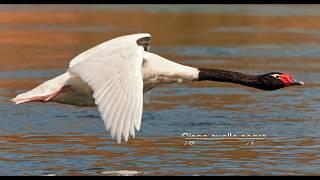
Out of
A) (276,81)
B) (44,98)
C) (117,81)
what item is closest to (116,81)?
(117,81)

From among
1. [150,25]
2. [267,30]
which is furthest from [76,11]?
[267,30]

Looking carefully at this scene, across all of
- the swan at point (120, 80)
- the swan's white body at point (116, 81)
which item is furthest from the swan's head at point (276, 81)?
the swan's white body at point (116, 81)

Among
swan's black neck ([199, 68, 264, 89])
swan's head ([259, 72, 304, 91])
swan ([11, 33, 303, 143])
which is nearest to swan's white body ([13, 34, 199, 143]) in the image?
swan ([11, 33, 303, 143])

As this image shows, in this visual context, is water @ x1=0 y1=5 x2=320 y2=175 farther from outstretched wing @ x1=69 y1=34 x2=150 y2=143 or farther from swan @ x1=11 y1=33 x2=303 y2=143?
outstretched wing @ x1=69 y1=34 x2=150 y2=143

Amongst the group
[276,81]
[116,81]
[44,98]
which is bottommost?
[44,98]

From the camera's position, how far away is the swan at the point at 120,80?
29.1 feet

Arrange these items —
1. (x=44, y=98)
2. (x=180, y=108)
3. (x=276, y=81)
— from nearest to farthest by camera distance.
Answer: (x=44, y=98), (x=276, y=81), (x=180, y=108)

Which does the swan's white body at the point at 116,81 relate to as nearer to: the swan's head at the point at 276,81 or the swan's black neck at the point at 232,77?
the swan's black neck at the point at 232,77

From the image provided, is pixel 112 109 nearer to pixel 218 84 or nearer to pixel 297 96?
pixel 297 96

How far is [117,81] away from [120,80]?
0.03m

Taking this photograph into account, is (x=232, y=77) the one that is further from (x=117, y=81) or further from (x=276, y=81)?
(x=117, y=81)

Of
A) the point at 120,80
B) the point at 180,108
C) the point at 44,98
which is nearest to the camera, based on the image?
the point at 120,80

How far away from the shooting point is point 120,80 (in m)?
9.32

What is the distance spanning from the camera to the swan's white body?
8859 millimetres
